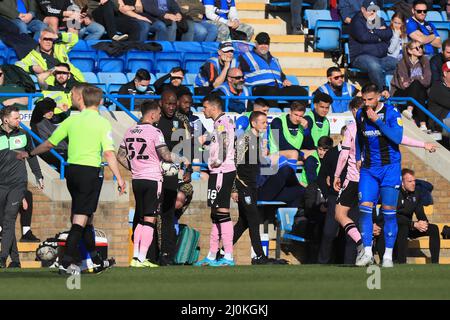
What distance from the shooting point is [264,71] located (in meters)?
22.3

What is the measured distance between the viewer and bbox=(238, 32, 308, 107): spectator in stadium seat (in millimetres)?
22016

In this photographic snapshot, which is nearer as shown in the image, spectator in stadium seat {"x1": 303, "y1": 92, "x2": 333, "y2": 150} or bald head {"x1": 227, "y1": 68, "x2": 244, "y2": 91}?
spectator in stadium seat {"x1": 303, "y1": 92, "x2": 333, "y2": 150}

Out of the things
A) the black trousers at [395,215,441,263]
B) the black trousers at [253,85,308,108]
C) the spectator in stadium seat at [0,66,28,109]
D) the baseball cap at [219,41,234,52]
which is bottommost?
the black trousers at [395,215,441,263]

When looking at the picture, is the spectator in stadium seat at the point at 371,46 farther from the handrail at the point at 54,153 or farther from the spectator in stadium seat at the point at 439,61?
the handrail at the point at 54,153

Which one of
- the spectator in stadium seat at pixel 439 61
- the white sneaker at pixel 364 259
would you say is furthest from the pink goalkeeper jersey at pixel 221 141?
the spectator in stadium seat at pixel 439 61

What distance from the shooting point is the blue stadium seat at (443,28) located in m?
25.5

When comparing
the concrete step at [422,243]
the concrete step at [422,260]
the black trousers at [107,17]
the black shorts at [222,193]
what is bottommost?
the concrete step at [422,260]

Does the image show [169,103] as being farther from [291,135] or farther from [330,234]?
[291,135]

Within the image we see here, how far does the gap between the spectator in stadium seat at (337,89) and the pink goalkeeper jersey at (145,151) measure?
640 centimetres

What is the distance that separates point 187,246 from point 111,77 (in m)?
4.98

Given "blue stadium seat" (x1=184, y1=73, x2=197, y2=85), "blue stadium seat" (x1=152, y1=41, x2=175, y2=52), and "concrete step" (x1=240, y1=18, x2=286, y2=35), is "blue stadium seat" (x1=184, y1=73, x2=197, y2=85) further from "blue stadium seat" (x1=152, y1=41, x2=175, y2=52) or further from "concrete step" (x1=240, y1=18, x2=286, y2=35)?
"concrete step" (x1=240, y1=18, x2=286, y2=35)

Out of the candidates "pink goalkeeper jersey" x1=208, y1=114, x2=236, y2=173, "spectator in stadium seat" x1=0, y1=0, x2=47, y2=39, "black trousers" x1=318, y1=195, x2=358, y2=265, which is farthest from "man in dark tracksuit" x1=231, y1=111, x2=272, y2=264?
"spectator in stadium seat" x1=0, y1=0, x2=47, y2=39

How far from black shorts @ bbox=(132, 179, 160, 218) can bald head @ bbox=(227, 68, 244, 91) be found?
19.1ft

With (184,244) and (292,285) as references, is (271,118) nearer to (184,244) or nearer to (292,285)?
(184,244)
